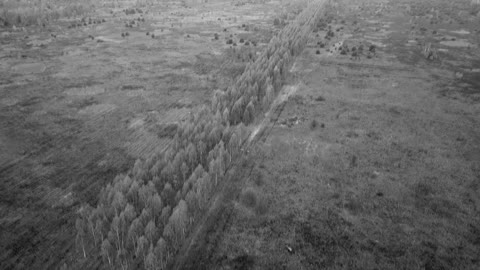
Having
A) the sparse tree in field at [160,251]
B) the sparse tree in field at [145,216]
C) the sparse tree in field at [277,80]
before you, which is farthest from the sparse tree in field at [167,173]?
the sparse tree in field at [277,80]

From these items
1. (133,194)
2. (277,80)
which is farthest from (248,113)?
(133,194)

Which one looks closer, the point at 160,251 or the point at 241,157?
the point at 160,251

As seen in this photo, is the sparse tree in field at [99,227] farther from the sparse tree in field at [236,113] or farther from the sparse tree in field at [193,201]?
the sparse tree in field at [236,113]

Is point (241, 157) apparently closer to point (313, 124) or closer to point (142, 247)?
point (313, 124)

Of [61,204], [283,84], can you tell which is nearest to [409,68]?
[283,84]

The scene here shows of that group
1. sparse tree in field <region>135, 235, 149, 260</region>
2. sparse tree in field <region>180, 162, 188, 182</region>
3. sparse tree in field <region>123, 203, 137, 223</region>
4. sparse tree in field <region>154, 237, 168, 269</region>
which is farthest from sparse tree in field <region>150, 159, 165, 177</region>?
sparse tree in field <region>154, 237, 168, 269</region>

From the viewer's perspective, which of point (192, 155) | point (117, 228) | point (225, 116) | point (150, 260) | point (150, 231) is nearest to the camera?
point (150, 260)

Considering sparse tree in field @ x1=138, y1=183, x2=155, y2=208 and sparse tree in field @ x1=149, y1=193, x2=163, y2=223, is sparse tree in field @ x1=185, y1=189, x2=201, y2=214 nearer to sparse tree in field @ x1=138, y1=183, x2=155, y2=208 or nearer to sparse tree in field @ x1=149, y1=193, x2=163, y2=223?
sparse tree in field @ x1=149, y1=193, x2=163, y2=223
